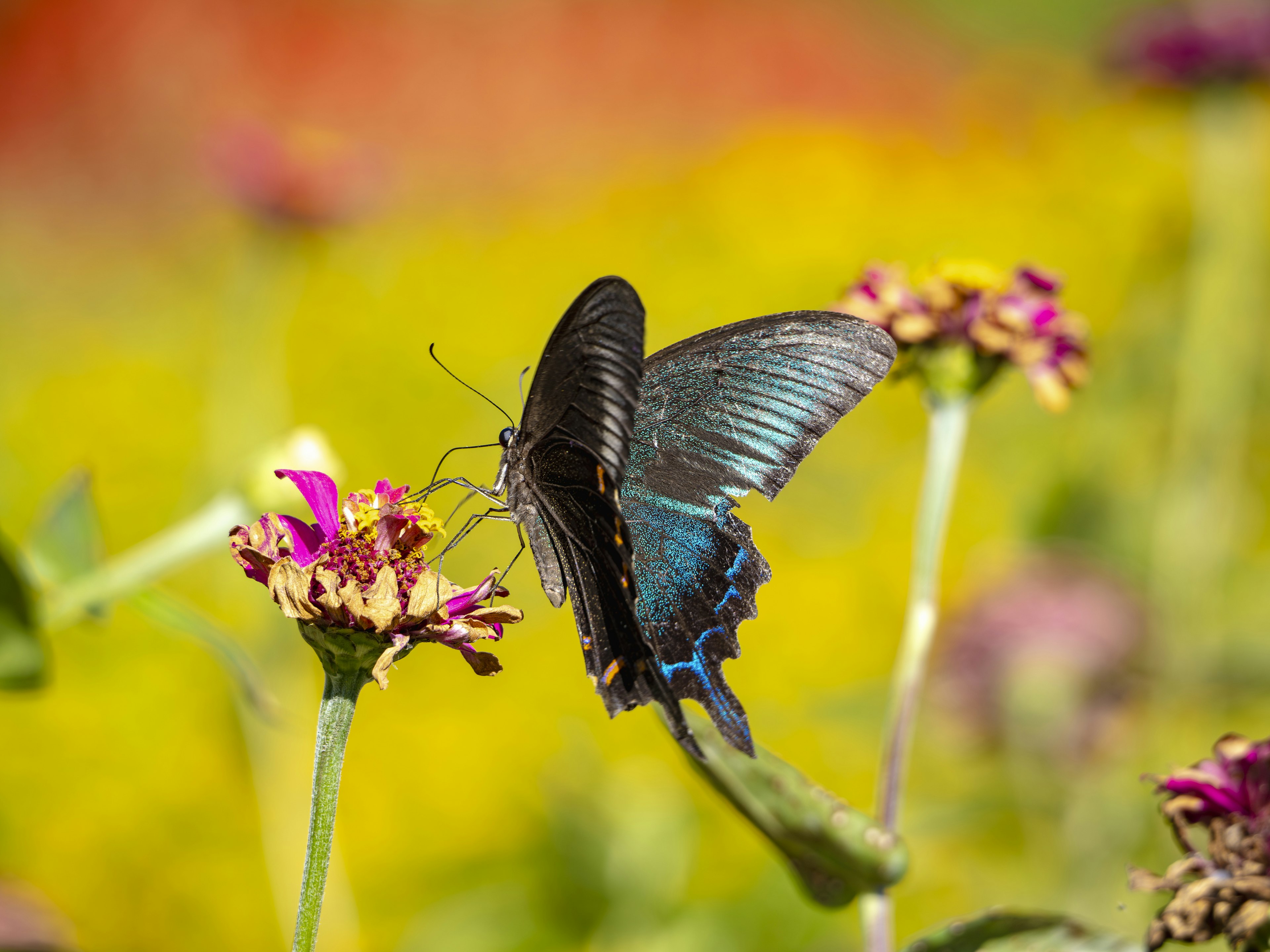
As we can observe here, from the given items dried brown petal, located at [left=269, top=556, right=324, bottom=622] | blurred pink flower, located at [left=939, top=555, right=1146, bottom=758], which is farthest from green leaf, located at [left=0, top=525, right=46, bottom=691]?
blurred pink flower, located at [left=939, top=555, right=1146, bottom=758]

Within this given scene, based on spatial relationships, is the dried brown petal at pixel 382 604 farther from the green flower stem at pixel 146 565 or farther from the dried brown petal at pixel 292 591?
the green flower stem at pixel 146 565

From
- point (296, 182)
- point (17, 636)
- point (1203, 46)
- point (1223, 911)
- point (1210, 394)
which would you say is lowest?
point (1223, 911)

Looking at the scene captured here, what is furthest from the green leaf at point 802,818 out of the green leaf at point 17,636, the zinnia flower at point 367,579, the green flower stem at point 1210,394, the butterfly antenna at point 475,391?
the green flower stem at point 1210,394

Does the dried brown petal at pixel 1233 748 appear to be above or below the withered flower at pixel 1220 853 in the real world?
above

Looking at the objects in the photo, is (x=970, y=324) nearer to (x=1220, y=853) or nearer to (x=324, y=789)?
(x=1220, y=853)

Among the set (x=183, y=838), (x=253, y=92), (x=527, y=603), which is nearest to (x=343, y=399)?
(x=527, y=603)

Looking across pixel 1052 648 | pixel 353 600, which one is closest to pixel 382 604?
pixel 353 600

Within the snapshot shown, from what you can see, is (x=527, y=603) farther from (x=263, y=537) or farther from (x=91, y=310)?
(x=91, y=310)
